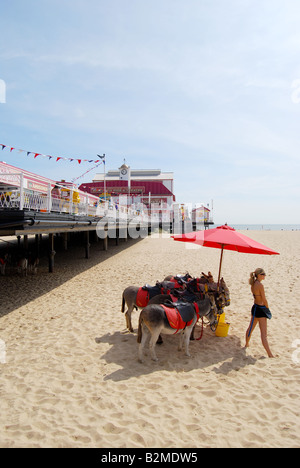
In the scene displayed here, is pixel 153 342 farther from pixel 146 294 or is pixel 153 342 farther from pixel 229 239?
pixel 229 239

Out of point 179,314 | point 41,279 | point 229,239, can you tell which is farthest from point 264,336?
point 41,279

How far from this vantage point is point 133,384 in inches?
193

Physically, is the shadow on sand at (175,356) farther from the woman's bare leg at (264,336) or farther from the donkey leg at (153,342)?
the woman's bare leg at (264,336)

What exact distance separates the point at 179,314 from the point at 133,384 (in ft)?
5.04

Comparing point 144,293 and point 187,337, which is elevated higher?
point 144,293

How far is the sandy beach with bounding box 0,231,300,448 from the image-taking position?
3.78 meters

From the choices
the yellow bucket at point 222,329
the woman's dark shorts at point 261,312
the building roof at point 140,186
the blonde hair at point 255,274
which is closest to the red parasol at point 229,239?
the blonde hair at point 255,274

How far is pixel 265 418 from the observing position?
4098mm

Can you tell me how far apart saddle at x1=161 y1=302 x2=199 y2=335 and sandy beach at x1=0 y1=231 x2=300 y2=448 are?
0.79 m

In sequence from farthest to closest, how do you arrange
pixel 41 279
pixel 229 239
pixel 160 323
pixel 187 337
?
pixel 41 279 < pixel 229 239 < pixel 187 337 < pixel 160 323

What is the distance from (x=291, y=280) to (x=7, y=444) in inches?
493

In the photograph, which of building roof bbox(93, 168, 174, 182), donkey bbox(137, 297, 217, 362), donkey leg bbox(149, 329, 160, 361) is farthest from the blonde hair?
building roof bbox(93, 168, 174, 182)
